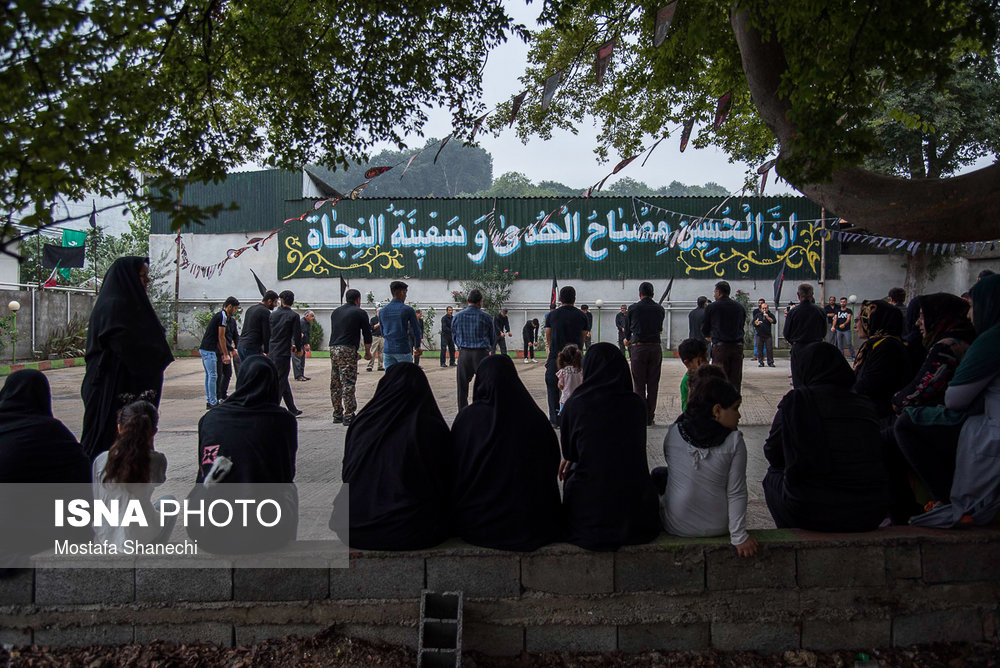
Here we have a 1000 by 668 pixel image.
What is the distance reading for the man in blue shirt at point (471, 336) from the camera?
7238 millimetres

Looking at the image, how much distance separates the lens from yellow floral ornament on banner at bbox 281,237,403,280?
21547mm

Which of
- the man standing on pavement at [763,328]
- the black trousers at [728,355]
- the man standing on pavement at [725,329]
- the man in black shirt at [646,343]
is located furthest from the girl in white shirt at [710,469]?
the man standing on pavement at [763,328]

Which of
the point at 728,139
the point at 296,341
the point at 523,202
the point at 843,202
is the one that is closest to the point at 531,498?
the point at 843,202

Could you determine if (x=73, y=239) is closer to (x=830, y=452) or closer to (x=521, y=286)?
(x=521, y=286)

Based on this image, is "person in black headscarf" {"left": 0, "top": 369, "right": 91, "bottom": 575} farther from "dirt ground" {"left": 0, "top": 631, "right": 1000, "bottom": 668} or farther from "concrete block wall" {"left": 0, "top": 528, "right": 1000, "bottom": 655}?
"dirt ground" {"left": 0, "top": 631, "right": 1000, "bottom": 668}

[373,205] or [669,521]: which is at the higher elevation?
[373,205]

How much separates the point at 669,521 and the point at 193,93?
3306mm

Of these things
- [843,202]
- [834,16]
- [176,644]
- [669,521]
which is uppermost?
[834,16]

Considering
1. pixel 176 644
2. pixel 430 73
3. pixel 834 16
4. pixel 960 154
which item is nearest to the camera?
pixel 176 644

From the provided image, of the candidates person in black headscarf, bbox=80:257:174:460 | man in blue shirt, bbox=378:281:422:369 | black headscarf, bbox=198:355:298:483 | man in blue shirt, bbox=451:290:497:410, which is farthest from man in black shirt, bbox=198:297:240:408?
black headscarf, bbox=198:355:298:483

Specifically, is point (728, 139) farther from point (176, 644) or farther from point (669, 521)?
point (176, 644)

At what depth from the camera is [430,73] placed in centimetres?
500

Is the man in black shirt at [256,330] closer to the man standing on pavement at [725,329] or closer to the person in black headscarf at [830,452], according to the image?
the man standing on pavement at [725,329]

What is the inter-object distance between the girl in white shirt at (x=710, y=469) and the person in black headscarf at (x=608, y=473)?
128mm
